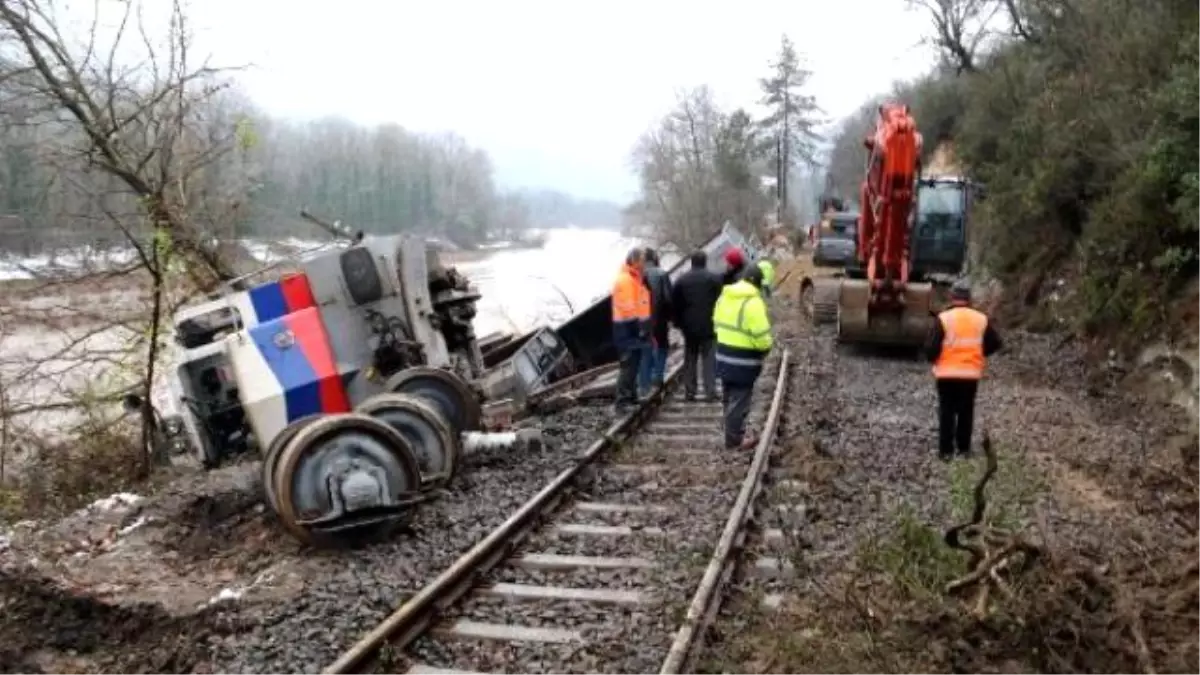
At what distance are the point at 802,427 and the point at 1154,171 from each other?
Answer: 6025mm

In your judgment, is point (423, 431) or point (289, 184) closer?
point (423, 431)

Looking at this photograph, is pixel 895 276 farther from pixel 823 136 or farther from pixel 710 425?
pixel 823 136

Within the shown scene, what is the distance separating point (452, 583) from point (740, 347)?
4.19m

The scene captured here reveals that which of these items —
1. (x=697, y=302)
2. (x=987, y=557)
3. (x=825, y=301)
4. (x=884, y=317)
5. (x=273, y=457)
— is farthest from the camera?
(x=825, y=301)

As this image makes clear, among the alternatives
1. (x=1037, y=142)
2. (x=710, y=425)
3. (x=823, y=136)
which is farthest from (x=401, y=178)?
(x=710, y=425)

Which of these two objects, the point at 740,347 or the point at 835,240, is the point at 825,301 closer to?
the point at 740,347

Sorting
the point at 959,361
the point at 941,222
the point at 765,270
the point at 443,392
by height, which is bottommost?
the point at 443,392

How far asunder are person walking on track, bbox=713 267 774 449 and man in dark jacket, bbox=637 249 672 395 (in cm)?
203

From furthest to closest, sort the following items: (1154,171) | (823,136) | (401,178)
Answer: (401,178)
(823,136)
(1154,171)

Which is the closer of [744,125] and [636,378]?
[636,378]

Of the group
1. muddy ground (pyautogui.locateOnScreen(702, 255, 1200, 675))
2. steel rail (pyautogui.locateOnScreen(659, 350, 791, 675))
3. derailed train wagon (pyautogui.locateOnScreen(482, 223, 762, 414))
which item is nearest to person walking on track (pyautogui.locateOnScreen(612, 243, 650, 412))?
derailed train wagon (pyautogui.locateOnScreen(482, 223, 762, 414))

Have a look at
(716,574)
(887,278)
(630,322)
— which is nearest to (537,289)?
(887,278)

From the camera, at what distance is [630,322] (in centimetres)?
1171

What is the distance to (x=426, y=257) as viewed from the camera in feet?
34.9
